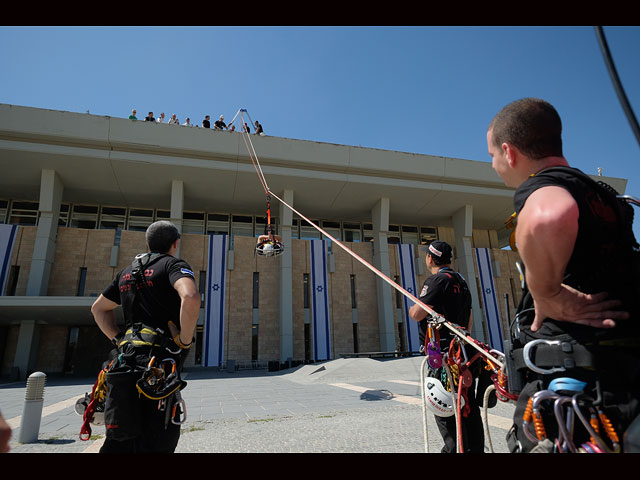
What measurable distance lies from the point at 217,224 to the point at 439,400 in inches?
828

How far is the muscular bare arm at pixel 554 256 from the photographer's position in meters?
1.09

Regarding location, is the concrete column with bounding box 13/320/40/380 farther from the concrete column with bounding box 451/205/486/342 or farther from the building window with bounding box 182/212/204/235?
the concrete column with bounding box 451/205/486/342

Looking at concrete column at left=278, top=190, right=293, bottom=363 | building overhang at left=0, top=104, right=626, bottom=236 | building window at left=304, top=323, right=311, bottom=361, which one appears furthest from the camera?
building window at left=304, top=323, right=311, bottom=361

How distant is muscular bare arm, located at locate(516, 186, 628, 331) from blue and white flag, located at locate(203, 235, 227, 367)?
17959 millimetres

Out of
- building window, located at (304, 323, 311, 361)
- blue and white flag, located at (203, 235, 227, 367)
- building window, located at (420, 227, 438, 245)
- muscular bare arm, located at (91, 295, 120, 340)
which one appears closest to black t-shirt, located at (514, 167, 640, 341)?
muscular bare arm, located at (91, 295, 120, 340)

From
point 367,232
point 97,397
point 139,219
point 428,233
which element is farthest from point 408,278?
point 97,397

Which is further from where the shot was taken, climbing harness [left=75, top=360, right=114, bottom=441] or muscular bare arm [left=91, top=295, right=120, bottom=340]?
muscular bare arm [left=91, top=295, right=120, bottom=340]

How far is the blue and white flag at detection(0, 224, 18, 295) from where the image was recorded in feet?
54.7

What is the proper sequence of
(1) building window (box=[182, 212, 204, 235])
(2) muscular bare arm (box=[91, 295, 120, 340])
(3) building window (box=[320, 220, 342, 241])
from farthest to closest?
1. (3) building window (box=[320, 220, 342, 241])
2. (1) building window (box=[182, 212, 204, 235])
3. (2) muscular bare arm (box=[91, 295, 120, 340])

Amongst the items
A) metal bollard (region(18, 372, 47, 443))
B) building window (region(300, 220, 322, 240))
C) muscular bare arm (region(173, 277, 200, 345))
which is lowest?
metal bollard (region(18, 372, 47, 443))

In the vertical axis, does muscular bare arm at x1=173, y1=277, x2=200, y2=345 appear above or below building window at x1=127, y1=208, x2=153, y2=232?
below

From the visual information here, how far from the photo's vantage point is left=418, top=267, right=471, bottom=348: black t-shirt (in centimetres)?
302
